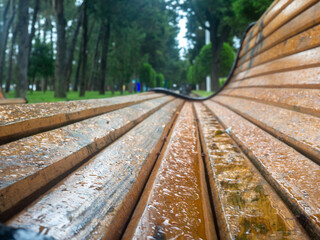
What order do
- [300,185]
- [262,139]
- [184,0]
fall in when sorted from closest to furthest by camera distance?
[300,185] → [262,139] → [184,0]

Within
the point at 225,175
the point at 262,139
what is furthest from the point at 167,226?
the point at 262,139

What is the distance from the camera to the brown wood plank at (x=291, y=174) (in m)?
0.63

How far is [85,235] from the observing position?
517mm

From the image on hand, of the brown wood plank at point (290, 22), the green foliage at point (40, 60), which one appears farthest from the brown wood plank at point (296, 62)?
the green foliage at point (40, 60)

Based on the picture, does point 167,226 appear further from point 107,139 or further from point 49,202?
point 107,139

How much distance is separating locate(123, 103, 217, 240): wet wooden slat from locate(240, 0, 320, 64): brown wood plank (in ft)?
5.55

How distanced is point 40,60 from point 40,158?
1892 centimetres

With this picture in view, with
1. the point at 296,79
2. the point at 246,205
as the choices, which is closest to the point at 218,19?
→ the point at 296,79

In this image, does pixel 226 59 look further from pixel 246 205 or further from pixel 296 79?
pixel 246 205

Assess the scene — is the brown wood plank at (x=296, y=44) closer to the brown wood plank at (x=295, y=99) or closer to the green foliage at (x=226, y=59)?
the brown wood plank at (x=295, y=99)

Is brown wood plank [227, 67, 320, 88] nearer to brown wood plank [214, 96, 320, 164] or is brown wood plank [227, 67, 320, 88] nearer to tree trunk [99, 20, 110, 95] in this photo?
brown wood plank [214, 96, 320, 164]

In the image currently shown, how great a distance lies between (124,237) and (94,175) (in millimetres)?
293

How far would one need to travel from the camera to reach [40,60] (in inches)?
675

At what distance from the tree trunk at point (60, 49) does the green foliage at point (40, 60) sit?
9.09m
